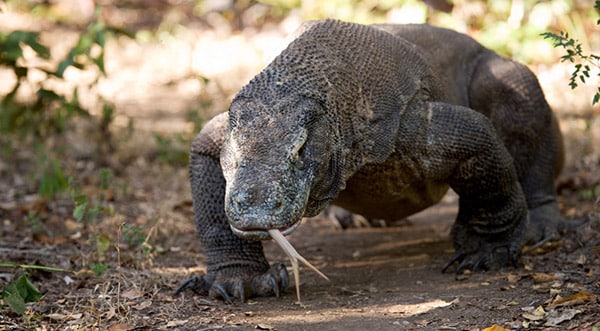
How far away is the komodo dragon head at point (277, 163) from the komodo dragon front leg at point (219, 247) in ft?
2.15

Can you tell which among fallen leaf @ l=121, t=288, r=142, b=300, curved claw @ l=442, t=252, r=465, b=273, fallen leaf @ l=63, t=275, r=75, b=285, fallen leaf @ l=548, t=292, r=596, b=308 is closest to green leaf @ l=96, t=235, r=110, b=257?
fallen leaf @ l=63, t=275, r=75, b=285

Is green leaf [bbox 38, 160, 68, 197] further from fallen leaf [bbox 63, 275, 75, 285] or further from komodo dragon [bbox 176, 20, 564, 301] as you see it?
komodo dragon [bbox 176, 20, 564, 301]

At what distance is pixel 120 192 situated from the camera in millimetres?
6574

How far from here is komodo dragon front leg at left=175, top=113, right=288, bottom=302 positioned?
412 centimetres

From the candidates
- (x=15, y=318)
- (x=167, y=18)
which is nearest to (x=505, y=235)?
(x=15, y=318)

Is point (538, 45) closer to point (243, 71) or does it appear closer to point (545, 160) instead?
point (243, 71)

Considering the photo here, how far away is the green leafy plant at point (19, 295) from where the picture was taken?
136 inches

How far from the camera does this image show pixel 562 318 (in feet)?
11.1

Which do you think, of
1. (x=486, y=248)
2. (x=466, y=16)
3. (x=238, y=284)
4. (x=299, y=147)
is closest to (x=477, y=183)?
(x=486, y=248)

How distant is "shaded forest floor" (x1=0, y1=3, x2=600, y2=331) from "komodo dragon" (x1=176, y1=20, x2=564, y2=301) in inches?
10.2

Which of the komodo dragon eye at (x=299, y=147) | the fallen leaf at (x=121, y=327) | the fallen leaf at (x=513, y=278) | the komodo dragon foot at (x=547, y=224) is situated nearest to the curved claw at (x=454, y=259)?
the fallen leaf at (x=513, y=278)

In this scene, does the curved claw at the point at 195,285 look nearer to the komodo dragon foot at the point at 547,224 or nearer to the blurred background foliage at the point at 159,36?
the komodo dragon foot at the point at 547,224

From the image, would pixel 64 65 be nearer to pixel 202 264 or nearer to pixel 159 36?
pixel 202 264

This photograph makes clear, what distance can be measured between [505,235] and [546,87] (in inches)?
199
